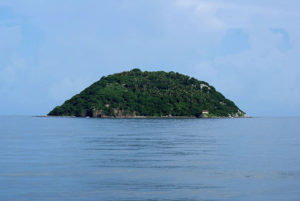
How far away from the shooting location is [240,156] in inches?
2094

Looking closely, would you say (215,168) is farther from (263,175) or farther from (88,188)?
(88,188)

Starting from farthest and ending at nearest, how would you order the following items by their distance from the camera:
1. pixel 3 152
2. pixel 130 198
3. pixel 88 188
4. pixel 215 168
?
pixel 3 152 → pixel 215 168 → pixel 88 188 → pixel 130 198

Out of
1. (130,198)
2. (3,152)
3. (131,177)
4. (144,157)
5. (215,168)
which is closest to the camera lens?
(130,198)

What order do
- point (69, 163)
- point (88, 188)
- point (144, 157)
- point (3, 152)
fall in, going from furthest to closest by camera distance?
point (3, 152), point (144, 157), point (69, 163), point (88, 188)

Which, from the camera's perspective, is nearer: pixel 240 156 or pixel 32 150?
pixel 240 156

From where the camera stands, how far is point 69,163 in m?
45.8

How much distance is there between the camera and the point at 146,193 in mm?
30062

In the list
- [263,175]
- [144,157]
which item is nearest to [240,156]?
[144,157]

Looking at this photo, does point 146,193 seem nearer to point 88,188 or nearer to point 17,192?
point 88,188

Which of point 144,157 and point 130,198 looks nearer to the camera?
point 130,198

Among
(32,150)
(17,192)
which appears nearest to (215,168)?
(17,192)

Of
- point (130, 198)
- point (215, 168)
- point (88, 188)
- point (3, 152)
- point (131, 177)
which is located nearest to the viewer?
point (130, 198)

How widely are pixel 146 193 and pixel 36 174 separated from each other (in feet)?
40.0

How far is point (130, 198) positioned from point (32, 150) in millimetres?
34695
